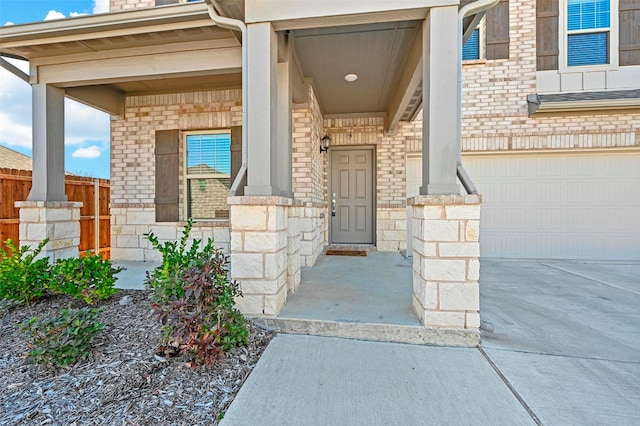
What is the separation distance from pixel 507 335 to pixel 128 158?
19.2 ft

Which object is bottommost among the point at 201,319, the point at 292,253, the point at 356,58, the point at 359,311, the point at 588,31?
the point at 359,311

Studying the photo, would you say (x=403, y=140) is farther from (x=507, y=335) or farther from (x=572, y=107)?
(x=507, y=335)

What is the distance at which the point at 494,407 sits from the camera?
156cm

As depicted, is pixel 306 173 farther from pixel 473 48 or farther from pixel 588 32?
pixel 588 32

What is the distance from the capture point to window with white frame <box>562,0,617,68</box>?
5055mm

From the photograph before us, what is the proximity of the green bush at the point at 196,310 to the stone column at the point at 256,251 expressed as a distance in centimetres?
30

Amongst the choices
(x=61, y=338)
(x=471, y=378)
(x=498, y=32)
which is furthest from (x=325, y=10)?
(x=498, y=32)

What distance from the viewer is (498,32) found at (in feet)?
17.4

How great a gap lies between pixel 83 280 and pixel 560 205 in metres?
7.17

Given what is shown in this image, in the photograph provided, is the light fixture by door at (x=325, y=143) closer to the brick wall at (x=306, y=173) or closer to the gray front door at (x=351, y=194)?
the gray front door at (x=351, y=194)

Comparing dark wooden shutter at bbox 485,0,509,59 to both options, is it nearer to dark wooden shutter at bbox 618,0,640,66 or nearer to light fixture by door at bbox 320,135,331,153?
dark wooden shutter at bbox 618,0,640,66

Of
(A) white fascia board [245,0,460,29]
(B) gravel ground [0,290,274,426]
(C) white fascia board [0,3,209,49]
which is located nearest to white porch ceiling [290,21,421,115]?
(A) white fascia board [245,0,460,29]

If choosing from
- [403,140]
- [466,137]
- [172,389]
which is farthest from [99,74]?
[466,137]

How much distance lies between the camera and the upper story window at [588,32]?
5078 mm
